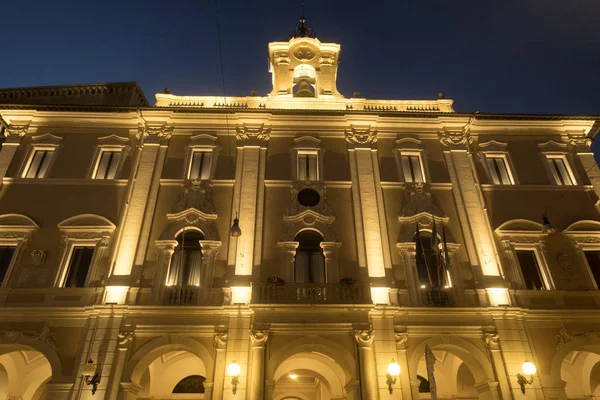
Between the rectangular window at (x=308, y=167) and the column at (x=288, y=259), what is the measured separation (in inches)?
155

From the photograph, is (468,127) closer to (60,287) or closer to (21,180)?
(60,287)

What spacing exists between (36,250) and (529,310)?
2039 cm

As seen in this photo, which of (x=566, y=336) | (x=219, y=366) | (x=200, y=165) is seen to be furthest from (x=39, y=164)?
(x=566, y=336)

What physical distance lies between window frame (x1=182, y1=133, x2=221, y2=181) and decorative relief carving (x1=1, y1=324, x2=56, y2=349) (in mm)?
8966

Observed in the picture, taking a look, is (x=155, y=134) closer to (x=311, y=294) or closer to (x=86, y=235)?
(x=86, y=235)

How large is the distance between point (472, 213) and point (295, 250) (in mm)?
8291

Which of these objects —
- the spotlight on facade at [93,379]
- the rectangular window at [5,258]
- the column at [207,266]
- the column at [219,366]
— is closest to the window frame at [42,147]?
the rectangular window at [5,258]

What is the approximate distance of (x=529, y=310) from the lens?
18.0 m

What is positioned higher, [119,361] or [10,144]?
[10,144]

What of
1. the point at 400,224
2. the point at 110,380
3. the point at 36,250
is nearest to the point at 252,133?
the point at 400,224

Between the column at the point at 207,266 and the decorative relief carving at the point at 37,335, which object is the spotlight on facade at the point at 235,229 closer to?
the column at the point at 207,266

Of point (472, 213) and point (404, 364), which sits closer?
point (404, 364)

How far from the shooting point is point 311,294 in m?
17.8

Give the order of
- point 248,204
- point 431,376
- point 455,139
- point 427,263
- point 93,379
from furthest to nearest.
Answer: point 455,139 → point 248,204 → point 427,263 → point 93,379 → point 431,376
